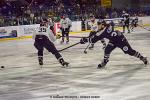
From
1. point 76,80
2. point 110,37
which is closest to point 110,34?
point 110,37

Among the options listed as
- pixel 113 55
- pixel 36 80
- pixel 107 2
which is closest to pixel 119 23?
pixel 107 2

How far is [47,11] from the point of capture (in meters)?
27.8

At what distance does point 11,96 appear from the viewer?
7523 mm

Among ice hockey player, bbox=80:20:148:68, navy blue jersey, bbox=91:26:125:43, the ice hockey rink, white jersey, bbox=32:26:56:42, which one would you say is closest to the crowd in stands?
the ice hockey rink

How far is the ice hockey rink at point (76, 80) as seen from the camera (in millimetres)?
7432

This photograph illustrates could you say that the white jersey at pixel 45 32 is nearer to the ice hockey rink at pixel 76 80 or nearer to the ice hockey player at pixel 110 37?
the ice hockey rink at pixel 76 80

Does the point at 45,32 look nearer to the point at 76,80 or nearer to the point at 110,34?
the point at 110,34

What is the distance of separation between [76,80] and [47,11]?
19.2 metres

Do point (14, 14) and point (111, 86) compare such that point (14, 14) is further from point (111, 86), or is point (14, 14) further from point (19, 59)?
point (111, 86)

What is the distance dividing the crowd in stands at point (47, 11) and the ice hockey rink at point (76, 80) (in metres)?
12.2

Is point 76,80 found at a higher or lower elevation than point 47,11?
lower

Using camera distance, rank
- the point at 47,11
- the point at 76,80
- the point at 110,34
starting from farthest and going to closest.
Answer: the point at 47,11
the point at 110,34
the point at 76,80

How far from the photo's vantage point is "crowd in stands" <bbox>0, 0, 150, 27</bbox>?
25.4m

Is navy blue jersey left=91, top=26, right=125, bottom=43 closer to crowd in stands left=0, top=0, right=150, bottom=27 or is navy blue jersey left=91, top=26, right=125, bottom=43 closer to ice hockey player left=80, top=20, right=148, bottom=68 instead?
ice hockey player left=80, top=20, right=148, bottom=68
